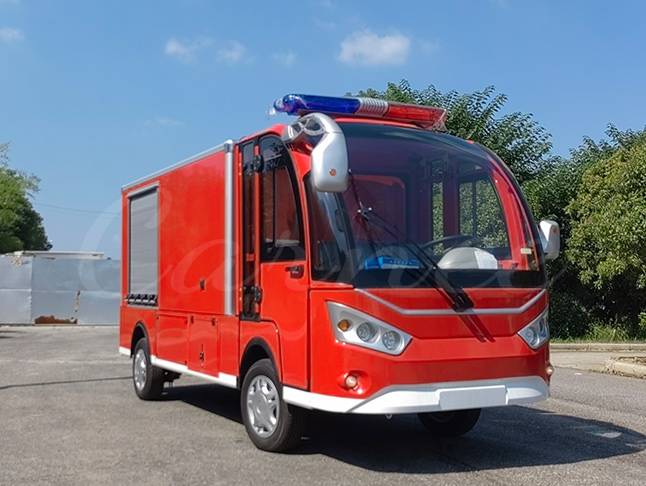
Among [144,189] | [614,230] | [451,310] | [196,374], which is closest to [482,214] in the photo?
[451,310]

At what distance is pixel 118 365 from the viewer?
15.0 metres

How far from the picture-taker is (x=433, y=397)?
19.9 feet

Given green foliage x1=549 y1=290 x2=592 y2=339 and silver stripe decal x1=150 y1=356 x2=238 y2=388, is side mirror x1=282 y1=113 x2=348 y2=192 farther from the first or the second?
green foliage x1=549 y1=290 x2=592 y2=339

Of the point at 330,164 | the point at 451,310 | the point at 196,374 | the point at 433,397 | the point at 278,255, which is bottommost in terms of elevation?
the point at 196,374

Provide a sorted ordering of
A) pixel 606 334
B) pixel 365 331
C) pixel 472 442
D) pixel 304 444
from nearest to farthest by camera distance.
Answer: pixel 365 331
pixel 304 444
pixel 472 442
pixel 606 334

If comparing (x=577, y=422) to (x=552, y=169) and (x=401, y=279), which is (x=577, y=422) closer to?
(x=401, y=279)

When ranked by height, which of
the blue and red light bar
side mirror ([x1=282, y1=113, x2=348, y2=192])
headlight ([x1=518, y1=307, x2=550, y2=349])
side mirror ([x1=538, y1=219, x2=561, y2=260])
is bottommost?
headlight ([x1=518, y1=307, x2=550, y2=349])

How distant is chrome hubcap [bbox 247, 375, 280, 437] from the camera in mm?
6855

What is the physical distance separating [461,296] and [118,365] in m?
10.1

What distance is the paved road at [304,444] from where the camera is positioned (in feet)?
20.3

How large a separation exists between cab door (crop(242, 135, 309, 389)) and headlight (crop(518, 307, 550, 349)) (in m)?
1.75

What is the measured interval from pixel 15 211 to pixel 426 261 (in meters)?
62.6

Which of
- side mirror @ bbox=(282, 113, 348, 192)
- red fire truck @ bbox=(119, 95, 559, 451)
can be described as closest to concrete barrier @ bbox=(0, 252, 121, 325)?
red fire truck @ bbox=(119, 95, 559, 451)

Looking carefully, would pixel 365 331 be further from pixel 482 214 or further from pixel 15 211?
pixel 15 211
